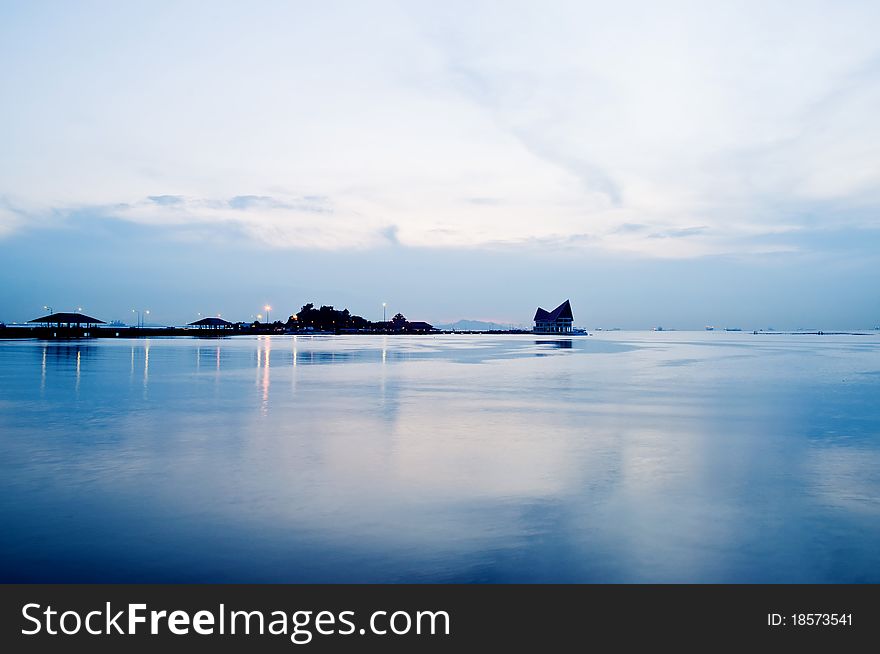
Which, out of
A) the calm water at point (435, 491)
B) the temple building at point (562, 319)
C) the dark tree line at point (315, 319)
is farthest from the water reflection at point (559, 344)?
the dark tree line at point (315, 319)

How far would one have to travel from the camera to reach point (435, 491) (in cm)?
820

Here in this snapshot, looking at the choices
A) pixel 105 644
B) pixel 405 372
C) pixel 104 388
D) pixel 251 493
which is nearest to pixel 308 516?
pixel 251 493

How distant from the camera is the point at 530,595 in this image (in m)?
5.08

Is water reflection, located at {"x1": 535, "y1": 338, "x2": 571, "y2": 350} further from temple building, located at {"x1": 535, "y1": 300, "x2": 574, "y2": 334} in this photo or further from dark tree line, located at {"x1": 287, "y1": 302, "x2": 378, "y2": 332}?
dark tree line, located at {"x1": 287, "y1": 302, "x2": 378, "y2": 332}

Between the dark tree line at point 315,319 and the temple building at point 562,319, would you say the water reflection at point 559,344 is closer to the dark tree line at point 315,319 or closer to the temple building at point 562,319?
the temple building at point 562,319

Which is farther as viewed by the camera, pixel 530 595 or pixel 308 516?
pixel 308 516

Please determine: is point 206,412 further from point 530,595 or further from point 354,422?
point 530,595

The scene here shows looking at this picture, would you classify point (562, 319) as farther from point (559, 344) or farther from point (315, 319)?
point (559, 344)

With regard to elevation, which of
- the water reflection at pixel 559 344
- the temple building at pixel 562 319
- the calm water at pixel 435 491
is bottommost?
the calm water at pixel 435 491

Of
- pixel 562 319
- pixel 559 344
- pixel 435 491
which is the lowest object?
pixel 435 491

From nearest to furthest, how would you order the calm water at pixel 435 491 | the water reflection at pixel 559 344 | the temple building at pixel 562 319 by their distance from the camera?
the calm water at pixel 435 491 < the water reflection at pixel 559 344 < the temple building at pixel 562 319

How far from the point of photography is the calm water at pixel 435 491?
223 inches

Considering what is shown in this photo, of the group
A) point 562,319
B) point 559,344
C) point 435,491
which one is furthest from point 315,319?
point 435,491

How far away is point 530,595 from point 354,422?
30.9ft
